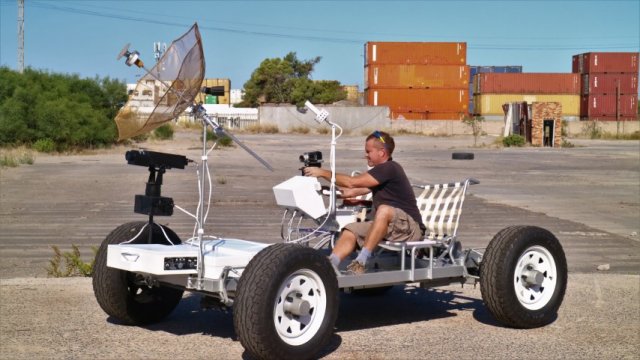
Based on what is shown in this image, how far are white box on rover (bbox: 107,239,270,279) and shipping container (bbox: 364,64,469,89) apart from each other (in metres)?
91.6

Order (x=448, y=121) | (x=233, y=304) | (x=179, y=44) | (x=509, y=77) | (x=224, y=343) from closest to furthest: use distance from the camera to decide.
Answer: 1. (x=233, y=304)
2. (x=179, y=44)
3. (x=224, y=343)
4. (x=448, y=121)
5. (x=509, y=77)

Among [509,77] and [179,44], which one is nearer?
[179,44]

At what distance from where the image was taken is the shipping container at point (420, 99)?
9844 cm

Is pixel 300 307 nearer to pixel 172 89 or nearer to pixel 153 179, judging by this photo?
pixel 153 179

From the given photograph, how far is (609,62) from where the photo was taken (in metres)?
98.2

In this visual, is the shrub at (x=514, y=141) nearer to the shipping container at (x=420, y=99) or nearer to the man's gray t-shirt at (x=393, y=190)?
the shipping container at (x=420, y=99)

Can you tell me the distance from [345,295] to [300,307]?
301 cm

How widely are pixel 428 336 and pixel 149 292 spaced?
2426 mm

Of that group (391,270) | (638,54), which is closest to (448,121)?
(638,54)

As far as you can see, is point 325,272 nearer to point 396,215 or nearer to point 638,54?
point 396,215

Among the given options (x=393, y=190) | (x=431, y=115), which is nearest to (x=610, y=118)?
(x=431, y=115)

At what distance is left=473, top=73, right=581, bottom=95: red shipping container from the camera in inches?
3900

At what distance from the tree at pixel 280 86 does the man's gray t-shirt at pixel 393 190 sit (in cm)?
12026

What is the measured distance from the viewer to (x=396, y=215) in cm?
773
